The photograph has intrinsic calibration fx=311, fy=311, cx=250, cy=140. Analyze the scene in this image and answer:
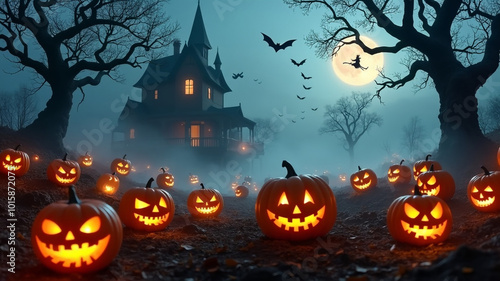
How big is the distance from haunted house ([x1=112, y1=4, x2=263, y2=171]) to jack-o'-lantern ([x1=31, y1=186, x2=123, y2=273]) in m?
27.3

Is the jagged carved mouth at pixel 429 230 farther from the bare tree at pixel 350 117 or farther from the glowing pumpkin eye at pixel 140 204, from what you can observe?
the bare tree at pixel 350 117

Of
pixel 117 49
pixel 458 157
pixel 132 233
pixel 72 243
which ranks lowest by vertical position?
pixel 132 233

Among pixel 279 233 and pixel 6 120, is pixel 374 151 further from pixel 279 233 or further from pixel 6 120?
pixel 279 233

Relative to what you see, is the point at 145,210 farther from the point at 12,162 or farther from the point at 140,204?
the point at 12,162

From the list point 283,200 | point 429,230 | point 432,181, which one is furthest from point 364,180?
point 283,200

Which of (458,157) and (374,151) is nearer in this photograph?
(458,157)

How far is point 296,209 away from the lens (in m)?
5.10

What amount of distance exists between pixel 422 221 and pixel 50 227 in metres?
5.29

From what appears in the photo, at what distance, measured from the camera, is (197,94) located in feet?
112

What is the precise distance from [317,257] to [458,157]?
10.5 m

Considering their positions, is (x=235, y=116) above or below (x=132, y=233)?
above

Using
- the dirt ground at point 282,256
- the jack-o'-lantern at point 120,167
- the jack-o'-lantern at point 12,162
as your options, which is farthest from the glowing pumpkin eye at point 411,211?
the jack-o'-lantern at point 120,167

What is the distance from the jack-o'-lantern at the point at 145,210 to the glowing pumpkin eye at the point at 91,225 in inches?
99.0

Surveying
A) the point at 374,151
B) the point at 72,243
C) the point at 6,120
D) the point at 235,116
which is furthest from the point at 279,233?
the point at 374,151
